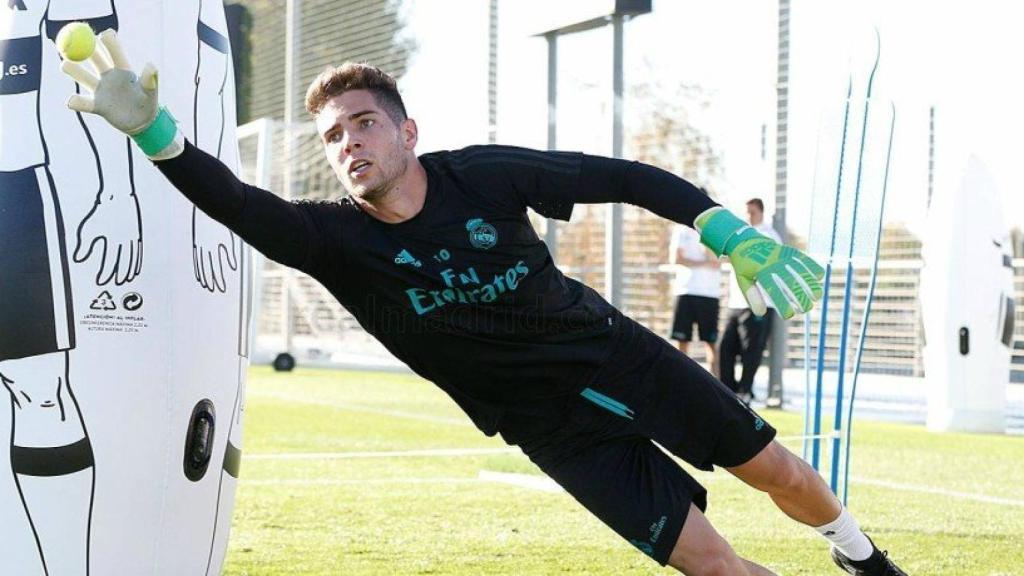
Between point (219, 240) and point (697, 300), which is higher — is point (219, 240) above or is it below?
above

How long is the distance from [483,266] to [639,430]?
0.64 meters

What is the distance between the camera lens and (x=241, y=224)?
10.8 feet

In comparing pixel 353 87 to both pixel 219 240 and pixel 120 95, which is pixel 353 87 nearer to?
pixel 219 240

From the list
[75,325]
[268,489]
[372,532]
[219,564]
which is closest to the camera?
[75,325]

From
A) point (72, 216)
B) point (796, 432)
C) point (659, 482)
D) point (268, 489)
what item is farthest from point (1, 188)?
point (796, 432)

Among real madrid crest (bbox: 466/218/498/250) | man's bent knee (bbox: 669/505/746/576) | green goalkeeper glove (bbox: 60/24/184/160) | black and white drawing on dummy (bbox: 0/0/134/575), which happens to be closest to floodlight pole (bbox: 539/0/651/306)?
real madrid crest (bbox: 466/218/498/250)

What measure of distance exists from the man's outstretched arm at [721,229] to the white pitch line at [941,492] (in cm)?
406

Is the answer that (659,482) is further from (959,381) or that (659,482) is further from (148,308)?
(959,381)

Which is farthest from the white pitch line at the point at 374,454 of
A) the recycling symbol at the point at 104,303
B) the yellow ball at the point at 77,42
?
the yellow ball at the point at 77,42

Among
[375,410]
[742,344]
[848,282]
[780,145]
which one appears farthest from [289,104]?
[848,282]

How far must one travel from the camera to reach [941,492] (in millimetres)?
7281

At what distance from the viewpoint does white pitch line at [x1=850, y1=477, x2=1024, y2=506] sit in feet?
22.7

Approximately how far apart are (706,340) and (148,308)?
910cm

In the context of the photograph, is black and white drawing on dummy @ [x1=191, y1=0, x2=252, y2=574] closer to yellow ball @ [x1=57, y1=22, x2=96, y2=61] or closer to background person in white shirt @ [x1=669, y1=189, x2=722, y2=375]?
yellow ball @ [x1=57, y1=22, x2=96, y2=61]
